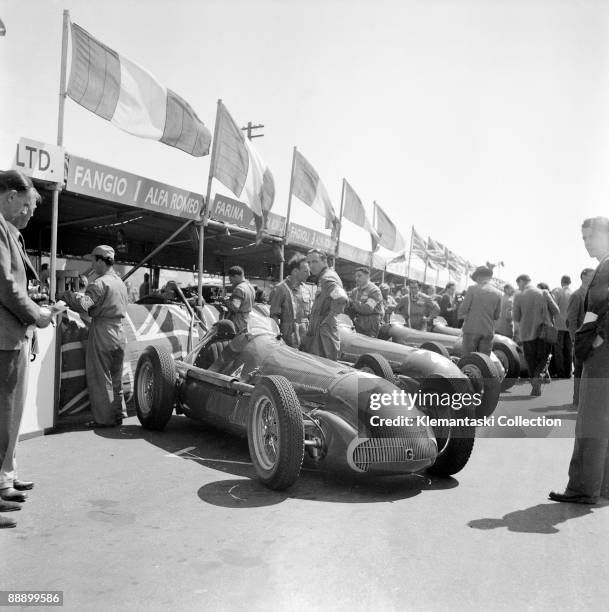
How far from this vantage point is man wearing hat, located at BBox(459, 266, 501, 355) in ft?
26.4

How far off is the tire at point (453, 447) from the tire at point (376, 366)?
121 centimetres

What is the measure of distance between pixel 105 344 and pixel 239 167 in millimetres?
5095

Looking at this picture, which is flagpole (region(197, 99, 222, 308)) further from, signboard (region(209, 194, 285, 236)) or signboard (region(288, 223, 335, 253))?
signboard (region(288, 223, 335, 253))

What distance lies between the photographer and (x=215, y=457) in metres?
4.70

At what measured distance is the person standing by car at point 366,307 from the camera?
28.8 feet

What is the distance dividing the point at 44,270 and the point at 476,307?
8948 mm

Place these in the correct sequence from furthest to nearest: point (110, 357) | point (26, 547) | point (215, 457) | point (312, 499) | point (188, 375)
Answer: point (110, 357) < point (188, 375) < point (215, 457) < point (312, 499) < point (26, 547)

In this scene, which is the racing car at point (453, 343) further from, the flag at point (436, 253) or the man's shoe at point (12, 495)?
the flag at point (436, 253)

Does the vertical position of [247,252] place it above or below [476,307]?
above

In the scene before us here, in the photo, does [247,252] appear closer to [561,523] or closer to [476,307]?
[476,307]

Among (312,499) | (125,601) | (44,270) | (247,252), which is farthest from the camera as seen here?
(247,252)

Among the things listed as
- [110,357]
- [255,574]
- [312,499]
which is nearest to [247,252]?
[110,357]

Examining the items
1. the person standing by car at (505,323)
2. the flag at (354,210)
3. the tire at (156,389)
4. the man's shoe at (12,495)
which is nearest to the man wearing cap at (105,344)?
A: the tire at (156,389)

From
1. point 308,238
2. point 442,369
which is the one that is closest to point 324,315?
point 442,369
